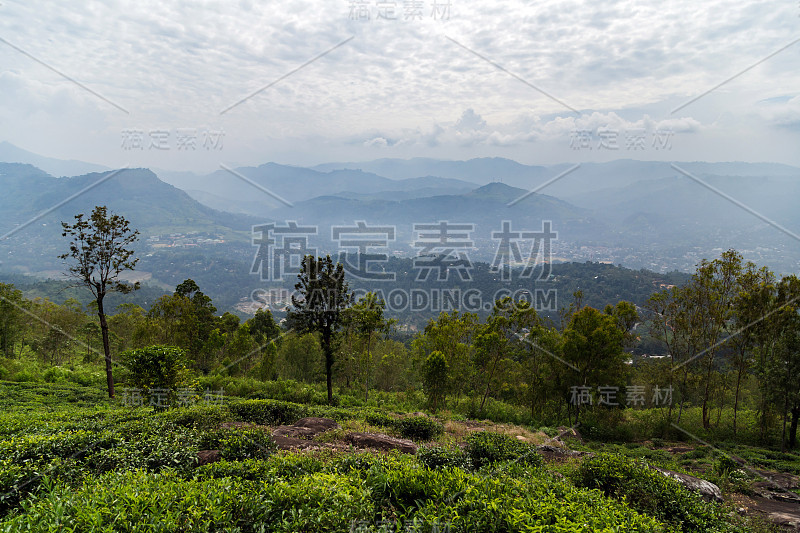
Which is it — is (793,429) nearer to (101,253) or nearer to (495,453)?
(495,453)

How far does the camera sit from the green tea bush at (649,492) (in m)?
4.98

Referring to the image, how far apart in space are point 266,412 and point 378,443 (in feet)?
11.7

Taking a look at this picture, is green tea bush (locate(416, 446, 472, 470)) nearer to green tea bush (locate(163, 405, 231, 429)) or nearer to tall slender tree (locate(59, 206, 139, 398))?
green tea bush (locate(163, 405, 231, 429))

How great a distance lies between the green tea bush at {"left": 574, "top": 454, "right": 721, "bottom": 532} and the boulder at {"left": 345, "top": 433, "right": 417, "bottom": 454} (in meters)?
3.60

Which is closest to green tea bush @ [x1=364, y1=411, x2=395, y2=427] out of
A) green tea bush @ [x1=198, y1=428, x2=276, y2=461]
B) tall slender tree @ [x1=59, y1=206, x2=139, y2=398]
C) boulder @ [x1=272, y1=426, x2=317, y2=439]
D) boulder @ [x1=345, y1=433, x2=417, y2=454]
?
boulder @ [x1=345, y1=433, x2=417, y2=454]

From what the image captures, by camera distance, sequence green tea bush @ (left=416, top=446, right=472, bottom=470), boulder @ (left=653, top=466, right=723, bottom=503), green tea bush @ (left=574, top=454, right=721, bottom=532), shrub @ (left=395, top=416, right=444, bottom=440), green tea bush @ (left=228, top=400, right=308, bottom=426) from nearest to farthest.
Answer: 1. green tea bush @ (left=574, top=454, right=721, bottom=532)
2. green tea bush @ (left=416, top=446, right=472, bottom=470)
3. boulder @ (left=653, top=466, right=723, bottom=503)
4. green tea bush @ (left=228, top=400, right=308, bottom=426)
5. shrub @ (left=395, top=416, right=444, bottom=440)

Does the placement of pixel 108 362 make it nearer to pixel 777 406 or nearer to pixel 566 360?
pixel 566 360

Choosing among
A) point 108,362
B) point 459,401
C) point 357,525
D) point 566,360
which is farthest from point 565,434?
point 108,362

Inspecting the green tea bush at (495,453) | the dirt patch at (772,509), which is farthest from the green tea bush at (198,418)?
the dirt patch at (772,509)

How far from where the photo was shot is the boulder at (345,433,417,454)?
27.1ft

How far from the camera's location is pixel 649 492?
5.40 m

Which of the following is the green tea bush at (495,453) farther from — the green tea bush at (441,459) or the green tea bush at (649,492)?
the green tea bush at (649,492)

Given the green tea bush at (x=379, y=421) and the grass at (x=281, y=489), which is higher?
the grass at (x=281, y=489)

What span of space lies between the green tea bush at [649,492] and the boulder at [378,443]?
3597 mm
